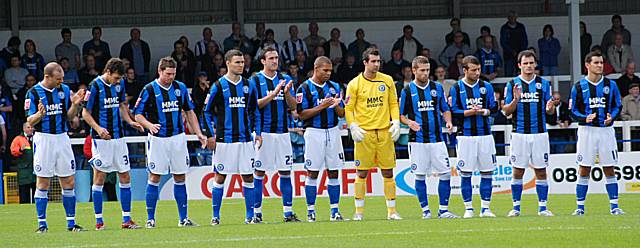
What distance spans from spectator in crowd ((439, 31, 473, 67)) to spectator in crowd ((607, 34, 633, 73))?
3.39 m

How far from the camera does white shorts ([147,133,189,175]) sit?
50.2 feet

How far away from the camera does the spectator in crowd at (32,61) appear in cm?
2758

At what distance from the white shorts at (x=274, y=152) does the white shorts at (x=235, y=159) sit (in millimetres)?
564

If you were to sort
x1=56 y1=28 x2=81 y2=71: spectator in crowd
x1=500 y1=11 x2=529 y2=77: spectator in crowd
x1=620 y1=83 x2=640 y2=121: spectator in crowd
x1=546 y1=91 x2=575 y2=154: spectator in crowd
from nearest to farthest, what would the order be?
x1=546 y1=91 x2=575 y2=154: spectator in crowd, x1=620 y1=83 x2=640 y2=121: spectator in crowd, x1=56 y1=28 x2=81 y2=71: spectator in crowd, x1=500 y1=11 x2=529 y2=77: spectator in crowd

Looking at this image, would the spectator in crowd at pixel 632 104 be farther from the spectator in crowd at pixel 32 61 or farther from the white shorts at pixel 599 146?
the spectator in crowd at pixel 32 61

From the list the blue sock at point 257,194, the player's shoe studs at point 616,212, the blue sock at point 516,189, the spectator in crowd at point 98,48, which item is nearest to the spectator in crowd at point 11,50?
the spectator in crowd at point 98,48

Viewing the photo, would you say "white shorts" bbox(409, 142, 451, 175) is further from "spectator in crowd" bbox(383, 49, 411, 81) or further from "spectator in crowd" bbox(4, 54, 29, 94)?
"spectator in crowd" bbox(4, 54, 29, 94)

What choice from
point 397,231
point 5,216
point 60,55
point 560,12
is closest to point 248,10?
point 60,55


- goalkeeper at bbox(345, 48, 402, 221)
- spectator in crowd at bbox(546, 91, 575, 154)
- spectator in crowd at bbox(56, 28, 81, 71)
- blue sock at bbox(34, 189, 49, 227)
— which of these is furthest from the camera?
spectator in crowd at bbox(56, 28, 81, 71)

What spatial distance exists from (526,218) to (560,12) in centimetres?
1734

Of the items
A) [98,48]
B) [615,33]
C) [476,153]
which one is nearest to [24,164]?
[98,48]

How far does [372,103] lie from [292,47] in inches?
504

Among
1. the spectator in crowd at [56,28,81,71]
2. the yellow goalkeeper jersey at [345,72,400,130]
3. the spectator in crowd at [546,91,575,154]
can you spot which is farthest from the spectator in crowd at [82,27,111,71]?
the yellow goalkeeper jersey at [345,72,400,130]

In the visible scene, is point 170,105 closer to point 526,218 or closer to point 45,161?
point 45,161
